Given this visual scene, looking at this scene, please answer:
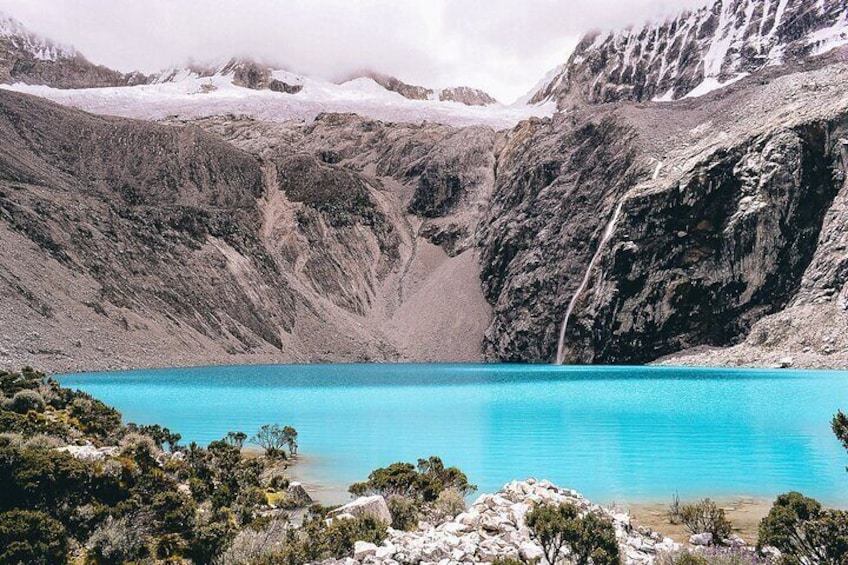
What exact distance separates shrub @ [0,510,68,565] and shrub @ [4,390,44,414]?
1518cm

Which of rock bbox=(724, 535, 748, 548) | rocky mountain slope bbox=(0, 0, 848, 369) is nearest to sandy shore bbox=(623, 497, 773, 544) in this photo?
rock bbox=(724, 535, 748, 548)

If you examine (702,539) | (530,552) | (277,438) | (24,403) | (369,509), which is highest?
(530,552)

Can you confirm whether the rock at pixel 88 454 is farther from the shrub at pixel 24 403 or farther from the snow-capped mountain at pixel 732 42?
the snow-capped mountain at pixel 732 42

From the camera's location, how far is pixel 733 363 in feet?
286

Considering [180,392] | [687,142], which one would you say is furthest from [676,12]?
[180,392]

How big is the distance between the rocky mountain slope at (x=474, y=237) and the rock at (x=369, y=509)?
63220mm

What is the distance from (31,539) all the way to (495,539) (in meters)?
8.36

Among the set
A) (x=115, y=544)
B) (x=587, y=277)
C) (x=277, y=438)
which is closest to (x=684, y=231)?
(x=587, y=277)

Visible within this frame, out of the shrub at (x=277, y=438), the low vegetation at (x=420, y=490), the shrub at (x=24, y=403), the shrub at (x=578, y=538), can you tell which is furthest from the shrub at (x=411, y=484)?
the shrub at (x=24, y=403)

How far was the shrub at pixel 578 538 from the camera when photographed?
11312mm

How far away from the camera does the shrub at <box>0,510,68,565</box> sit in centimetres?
1197

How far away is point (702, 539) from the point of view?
14336 millimetres

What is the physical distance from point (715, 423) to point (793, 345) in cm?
5400

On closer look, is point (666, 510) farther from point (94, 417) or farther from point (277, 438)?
point (94, 417)
